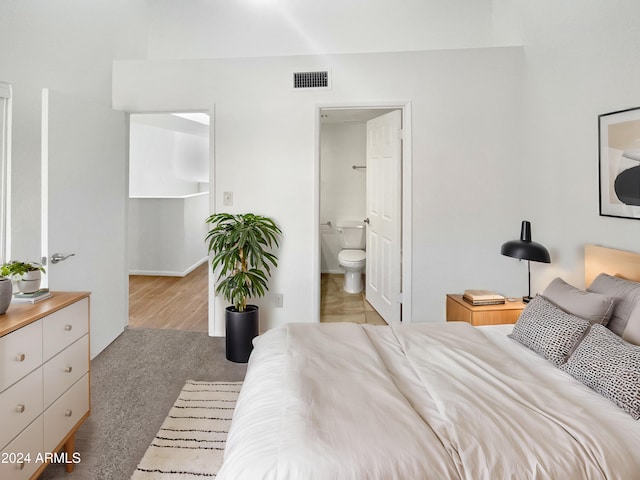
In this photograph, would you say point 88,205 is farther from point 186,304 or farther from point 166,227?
point 166,227

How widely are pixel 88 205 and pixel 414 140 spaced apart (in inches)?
103

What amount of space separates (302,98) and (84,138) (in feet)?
5.59

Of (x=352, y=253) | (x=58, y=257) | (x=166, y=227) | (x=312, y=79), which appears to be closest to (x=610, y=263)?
(x=312, y=79)

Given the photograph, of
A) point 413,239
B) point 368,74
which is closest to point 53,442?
point 413,239

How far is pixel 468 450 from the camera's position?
45.3 inches

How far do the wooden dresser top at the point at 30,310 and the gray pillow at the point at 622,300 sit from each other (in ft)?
8.21

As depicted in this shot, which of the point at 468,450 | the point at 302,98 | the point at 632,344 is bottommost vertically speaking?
the point at 468,450

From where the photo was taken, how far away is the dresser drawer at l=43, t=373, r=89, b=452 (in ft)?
5.62

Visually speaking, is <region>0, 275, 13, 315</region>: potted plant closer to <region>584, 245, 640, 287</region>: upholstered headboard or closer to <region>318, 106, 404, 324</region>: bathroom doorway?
<region>584, 245, 640, 287</region>: upholstered headboard

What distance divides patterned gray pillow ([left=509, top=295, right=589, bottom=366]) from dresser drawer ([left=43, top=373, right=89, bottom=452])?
220 cm

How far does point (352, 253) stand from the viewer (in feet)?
16.9

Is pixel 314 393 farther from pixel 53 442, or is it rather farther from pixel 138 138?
pixel 138 138

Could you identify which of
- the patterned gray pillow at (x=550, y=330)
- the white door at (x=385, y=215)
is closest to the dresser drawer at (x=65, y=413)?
the patterned gray pillow at (x=550, y=330)

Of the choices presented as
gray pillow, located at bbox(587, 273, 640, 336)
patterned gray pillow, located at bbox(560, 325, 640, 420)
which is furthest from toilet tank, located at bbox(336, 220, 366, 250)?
patterned gray pillow, located at bbox(560, 325, 640, 420)
